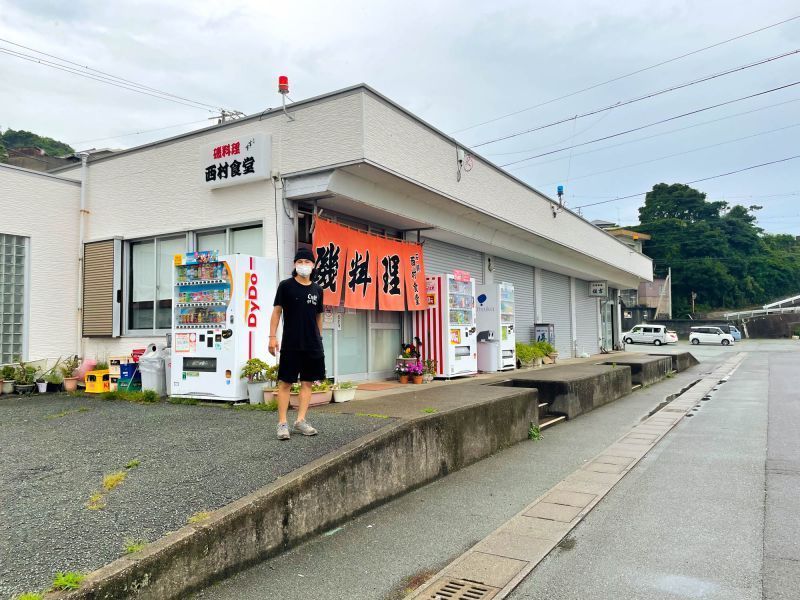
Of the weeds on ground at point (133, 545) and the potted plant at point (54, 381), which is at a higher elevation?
the potted plant at point (54, 381)

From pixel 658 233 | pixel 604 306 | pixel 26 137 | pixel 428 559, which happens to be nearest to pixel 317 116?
pixel 428 559

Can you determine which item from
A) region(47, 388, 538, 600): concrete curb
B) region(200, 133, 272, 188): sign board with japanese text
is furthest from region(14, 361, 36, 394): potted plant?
region(47, 388, 538, 600): concrete curb

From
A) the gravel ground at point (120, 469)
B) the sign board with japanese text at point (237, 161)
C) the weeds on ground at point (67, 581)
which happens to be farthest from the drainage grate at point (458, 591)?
the sign board with japanese text at point (237, 161)

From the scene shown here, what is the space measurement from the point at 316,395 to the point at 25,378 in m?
5.98

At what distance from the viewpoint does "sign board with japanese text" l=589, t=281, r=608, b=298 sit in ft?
76.9

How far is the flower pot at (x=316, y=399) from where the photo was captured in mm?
7371

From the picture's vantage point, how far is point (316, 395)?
7488 millimetres

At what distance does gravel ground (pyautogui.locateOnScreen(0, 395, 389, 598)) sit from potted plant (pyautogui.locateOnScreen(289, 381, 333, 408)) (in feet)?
1.78

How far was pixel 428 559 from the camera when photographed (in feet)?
13.4

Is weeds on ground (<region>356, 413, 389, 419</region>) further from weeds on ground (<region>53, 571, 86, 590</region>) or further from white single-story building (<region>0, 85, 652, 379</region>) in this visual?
weeds on ground (<region>53, 571, 86, 590</region>)

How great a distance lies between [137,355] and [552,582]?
8304mm

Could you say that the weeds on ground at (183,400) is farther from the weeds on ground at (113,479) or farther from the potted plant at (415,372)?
the potted plant at (415,372)

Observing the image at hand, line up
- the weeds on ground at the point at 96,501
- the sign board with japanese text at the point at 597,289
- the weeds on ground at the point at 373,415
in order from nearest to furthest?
1. the weeds on ground at the point at 96,501
2. the weeds on ground at the point at 373,415
3. the sign board with japanese text at the point at 597,289

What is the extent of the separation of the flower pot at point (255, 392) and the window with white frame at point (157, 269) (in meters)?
2.71
